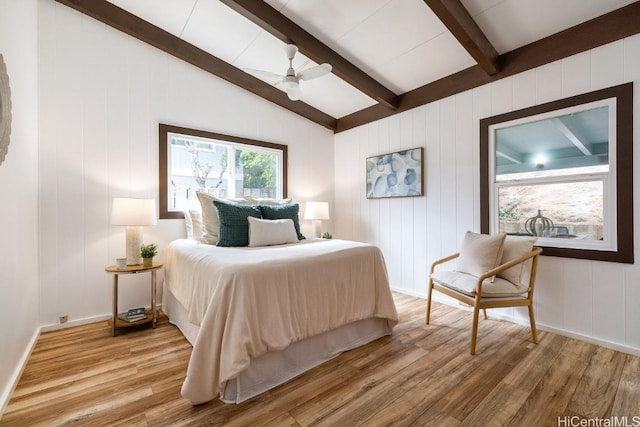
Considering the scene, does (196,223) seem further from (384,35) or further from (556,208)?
(556,208)

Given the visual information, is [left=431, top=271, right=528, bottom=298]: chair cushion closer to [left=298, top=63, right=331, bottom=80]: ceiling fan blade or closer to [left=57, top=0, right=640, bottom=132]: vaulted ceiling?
[left=57, top=0, right=640, bottom=132]: vaulted ceiling

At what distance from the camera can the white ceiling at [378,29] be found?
94.7 inches

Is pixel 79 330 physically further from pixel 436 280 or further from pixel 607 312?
pixel 607 312

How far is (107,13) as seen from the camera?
9.31 ft

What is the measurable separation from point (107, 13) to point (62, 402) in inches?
132

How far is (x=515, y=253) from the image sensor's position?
8.26 ft

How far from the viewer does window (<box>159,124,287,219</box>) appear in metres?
3.31

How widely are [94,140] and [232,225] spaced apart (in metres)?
1.63

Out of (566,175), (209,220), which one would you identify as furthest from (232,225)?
(566,175)

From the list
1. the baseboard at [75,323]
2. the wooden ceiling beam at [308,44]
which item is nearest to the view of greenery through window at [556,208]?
the wooden ceiling beam at [308,44]

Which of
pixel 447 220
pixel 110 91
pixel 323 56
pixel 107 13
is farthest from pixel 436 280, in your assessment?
pixel 107 13

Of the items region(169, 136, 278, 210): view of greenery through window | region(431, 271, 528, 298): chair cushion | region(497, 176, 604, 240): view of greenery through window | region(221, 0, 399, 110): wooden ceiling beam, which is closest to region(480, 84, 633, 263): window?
region(497, 176, 604, 240): view of greenery through window

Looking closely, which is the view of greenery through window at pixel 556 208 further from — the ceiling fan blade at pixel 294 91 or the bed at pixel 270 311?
the ceiling fan blade at pixel 294 91

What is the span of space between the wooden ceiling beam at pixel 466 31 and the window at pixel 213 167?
2.54 metres
